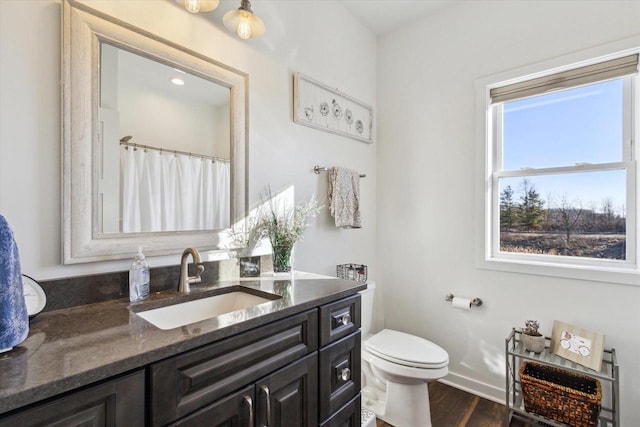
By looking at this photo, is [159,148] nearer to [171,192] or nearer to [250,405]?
[171,192]

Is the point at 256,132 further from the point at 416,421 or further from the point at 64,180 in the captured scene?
the point at 416,421

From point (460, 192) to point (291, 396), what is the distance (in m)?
1.78

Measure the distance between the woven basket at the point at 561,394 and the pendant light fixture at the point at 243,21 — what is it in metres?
2.28

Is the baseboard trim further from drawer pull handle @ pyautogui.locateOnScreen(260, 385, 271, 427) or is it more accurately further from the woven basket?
drawer pull handle @ pyautogui.locateOnScreen(260, 385, 271, 427)

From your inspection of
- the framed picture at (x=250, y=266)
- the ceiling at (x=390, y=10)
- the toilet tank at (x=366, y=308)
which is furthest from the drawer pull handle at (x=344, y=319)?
the ceiling at (x=390, y=10)

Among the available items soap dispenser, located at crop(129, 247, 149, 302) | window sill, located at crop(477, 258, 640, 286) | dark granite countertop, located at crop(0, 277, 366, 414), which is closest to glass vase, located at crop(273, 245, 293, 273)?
dark granite countertop, located at crop(0, 277, 366, 414)

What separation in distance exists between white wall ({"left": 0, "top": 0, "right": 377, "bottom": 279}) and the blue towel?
0.34 m

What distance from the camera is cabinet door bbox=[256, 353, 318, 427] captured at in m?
0.95

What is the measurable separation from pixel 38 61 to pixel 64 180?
1.28 feet

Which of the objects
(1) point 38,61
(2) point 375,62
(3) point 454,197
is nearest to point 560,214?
(3) point 454,197

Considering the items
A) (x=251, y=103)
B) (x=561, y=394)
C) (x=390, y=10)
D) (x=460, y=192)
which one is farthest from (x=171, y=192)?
(x=561, y=394)

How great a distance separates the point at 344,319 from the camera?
1292mm

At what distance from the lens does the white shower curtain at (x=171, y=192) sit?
4.02ft

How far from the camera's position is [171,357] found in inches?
29.8
